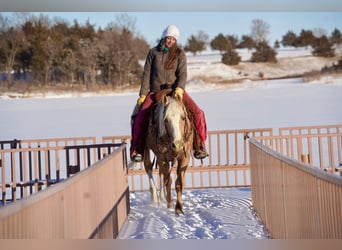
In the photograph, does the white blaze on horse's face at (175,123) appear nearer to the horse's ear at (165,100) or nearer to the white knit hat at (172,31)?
the horse's ear at (165,100)

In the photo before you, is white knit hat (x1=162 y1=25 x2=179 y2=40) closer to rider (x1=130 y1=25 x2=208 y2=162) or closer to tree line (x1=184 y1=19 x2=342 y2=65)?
rider (x1=130 y1=25 x2=208 y2=162)

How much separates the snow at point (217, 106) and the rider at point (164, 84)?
838 millimetres

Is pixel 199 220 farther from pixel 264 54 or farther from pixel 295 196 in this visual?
pixel 264 54

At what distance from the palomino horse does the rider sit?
0.13m

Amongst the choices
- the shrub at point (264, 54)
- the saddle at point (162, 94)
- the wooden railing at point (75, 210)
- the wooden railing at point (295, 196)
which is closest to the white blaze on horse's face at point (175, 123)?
the saddle at point (162, 94)

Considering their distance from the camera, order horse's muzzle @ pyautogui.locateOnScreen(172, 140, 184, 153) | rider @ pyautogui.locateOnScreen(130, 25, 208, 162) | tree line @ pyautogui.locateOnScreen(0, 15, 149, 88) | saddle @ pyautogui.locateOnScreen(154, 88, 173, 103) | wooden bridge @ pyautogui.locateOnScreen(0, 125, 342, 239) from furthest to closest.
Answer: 1. tree line @ pyautogui.locateOnScreen(0, 15, 149, 88)
2. rider @ pyautogui.locateOnScreen(130, 25, 208, 162)
3. saddle @ pyautogui.locateOnScreen(154, 88, 173, 103)
4. horse's muzzle @ pyautogui.locateOnScreen(172, 140, 184, 153)
5. wooden bridge @ pyautogui.locateOnScreen(0, 125, 342, 239)

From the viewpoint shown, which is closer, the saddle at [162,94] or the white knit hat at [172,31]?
the saddle at [162,94]

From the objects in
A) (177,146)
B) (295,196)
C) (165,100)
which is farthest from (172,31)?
(295,196)

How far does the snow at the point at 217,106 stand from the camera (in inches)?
290

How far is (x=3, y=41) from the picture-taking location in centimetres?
718

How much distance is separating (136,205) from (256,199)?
139 cm

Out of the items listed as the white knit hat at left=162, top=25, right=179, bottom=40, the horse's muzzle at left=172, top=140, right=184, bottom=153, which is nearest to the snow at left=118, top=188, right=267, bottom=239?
the horse's muzzle at left=172, top=140, right=184, bottom=153

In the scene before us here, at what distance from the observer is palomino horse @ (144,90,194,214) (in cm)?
490

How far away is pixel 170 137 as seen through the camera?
4969 millimetres
